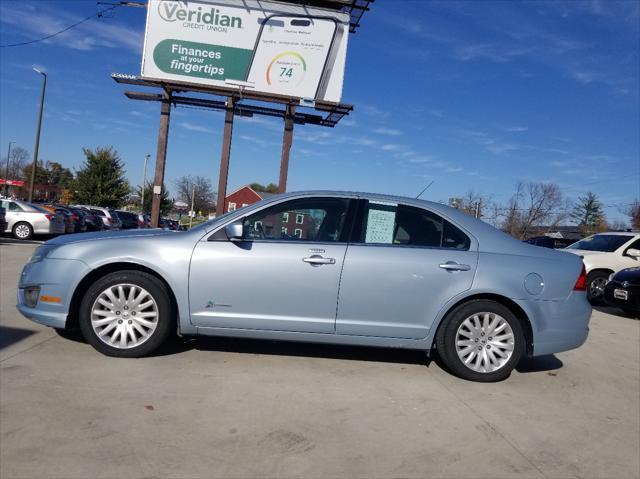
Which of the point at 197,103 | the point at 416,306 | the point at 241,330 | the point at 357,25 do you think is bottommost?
the point at 241,330

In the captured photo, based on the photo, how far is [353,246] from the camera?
4.61 m

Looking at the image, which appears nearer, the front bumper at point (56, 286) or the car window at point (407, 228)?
the front bumper at point (56, 286)

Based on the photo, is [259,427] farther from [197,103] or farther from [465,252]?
[197,103]

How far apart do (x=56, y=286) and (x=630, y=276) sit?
9707 mm

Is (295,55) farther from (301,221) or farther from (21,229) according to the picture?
(301,221)

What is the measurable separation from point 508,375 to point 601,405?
77 centimetres

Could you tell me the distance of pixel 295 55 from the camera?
63.3 feet

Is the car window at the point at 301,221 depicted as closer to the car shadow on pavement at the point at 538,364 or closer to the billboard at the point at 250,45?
the car shadow on pavement at the point at 538,364

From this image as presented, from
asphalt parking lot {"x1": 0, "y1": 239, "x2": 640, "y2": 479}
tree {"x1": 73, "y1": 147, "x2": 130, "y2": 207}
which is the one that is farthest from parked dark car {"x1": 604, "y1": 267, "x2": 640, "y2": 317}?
tree {"x1": 73, "y1": 147, "x2": 130, "y2": 207}

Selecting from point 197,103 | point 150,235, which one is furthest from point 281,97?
point 150,235

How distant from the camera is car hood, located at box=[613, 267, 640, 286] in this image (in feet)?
31.3

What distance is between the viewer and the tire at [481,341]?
460 cm

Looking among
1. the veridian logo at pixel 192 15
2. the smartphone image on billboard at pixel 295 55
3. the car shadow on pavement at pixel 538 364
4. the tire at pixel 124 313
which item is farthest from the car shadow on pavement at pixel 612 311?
the veridian logo at pixel 192 15

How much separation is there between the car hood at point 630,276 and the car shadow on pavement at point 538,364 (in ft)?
16.0
